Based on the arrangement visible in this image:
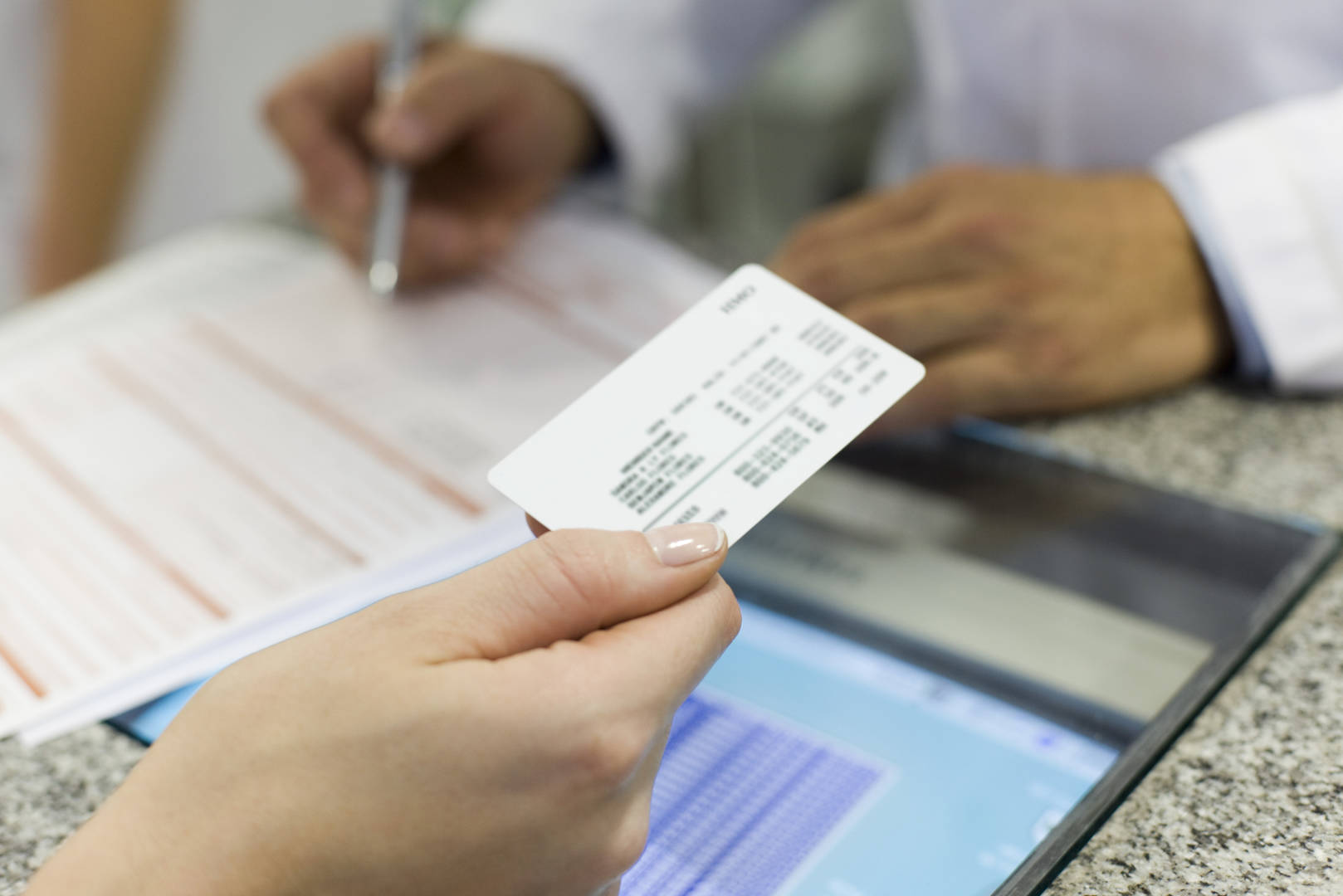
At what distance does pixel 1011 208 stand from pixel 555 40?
1.28 ft

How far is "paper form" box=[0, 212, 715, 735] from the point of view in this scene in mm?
469

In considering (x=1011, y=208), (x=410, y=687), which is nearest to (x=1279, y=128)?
(x=1011, y=208)

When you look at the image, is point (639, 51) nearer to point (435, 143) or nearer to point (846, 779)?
point (435, 143)

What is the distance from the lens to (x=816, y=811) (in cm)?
39

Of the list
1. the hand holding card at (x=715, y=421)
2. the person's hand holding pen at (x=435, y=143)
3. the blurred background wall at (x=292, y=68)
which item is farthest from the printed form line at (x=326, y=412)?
the blurred background wall at (x=292, y=68)

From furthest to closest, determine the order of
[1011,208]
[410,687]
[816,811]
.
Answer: [1011,208]
[816,811]
[410,687]

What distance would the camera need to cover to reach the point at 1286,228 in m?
0.58

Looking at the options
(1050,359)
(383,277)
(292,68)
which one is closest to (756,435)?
(1050,359)

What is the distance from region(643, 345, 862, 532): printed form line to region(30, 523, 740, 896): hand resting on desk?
25 mm

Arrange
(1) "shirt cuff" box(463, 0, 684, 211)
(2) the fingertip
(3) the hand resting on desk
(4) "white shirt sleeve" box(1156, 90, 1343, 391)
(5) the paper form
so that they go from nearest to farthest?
(3) the hand resting on desk
(5) the paper form
(4) "white shirt sleeve" box(1156, 90, 1343, 391)
(2) the fingertip
(1) "shirt cuff" box(463, 0, 684, 211)

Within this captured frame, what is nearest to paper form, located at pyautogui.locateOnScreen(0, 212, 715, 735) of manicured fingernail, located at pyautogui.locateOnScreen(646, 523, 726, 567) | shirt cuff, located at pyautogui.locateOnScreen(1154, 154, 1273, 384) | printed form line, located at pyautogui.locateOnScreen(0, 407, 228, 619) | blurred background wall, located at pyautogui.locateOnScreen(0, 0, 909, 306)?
printed form line, located at pyautogui.locateOnScreen(0, 407, 228, 619)

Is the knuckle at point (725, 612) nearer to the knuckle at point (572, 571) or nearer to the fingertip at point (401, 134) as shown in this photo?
the knuckle at point (572, 571)

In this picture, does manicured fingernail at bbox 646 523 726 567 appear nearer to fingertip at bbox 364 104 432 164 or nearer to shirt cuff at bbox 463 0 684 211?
fingertip at bbox 364 104 432 164

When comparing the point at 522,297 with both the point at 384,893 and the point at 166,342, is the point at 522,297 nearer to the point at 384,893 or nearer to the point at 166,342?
the point at 166,342
